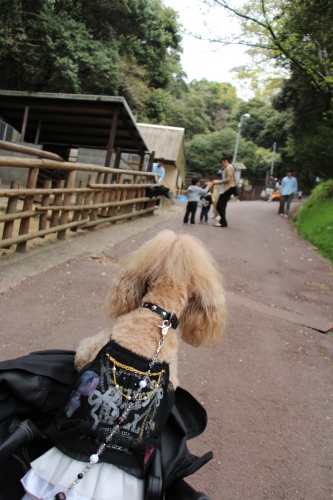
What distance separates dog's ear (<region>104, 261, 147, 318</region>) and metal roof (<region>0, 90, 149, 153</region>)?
32.1 ft

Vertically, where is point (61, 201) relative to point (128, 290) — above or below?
above

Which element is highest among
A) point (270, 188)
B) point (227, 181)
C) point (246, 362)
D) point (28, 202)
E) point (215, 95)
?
point (215, 95)

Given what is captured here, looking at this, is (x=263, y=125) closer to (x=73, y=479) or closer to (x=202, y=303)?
(x=202, y=303)

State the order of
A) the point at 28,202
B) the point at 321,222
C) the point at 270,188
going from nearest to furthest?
the point at 28,202 < the point at 321,222 < the point at 270,188

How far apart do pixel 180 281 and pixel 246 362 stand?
2.24 m

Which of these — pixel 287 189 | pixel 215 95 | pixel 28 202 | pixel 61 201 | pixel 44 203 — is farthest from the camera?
pixel 215 95

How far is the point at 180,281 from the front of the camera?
69.0 inches

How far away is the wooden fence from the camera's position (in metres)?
4.85

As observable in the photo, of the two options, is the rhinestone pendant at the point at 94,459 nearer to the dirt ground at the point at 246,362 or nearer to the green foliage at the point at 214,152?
the dirt ground at the point at 246,362

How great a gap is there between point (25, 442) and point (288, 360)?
2997 millimetres

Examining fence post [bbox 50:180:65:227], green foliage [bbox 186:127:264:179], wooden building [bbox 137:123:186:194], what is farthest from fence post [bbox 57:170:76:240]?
green foliage [bbox 186:127:264:179]

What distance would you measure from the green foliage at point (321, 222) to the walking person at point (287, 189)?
92 cm

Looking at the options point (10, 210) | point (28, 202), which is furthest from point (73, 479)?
point (28, 202)

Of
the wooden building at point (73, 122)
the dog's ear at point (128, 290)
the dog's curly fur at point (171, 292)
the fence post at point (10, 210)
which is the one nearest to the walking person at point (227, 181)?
the wooden building at point (73, 122)
